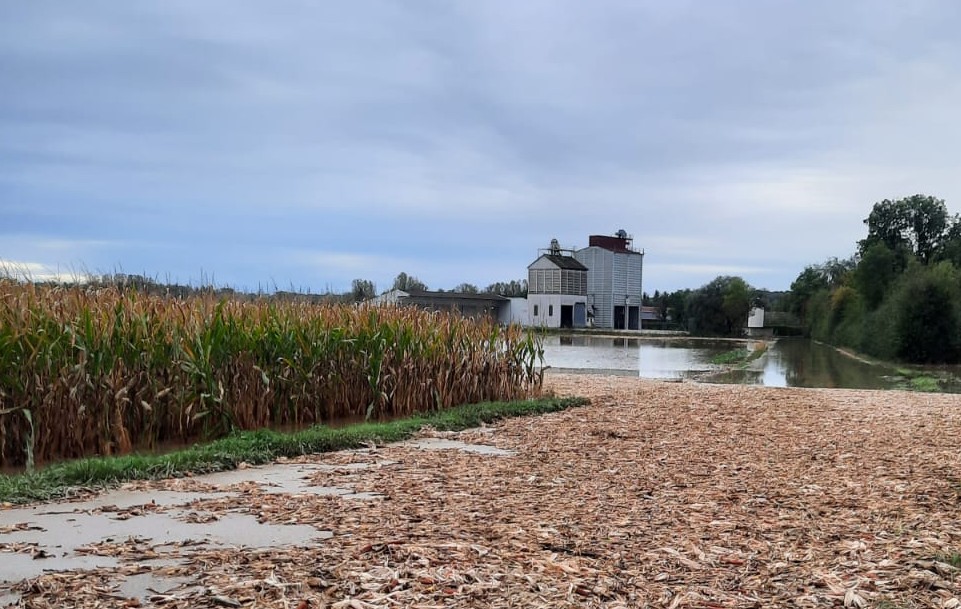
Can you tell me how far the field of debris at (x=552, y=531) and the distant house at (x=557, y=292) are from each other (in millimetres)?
61959

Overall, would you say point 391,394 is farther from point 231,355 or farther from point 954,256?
point 954,256

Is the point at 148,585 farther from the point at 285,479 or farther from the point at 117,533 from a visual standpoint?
the point at 285,479

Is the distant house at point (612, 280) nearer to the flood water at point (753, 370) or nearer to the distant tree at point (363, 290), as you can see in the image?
the flood water at point (753, 370)

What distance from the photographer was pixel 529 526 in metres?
5.33

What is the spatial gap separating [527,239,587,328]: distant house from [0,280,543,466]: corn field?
5833 centimetres

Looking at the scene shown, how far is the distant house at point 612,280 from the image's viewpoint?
242 ft

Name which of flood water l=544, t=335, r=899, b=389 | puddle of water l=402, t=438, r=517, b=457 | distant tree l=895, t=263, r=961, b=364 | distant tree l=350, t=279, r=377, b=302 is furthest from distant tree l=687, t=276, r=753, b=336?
puddle of water l=402, t=438, r=517, b=457

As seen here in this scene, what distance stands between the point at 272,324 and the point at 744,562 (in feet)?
23.9

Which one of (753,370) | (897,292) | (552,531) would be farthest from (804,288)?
(552,531)

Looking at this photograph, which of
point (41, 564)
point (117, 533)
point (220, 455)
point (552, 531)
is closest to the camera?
point (41, 564)

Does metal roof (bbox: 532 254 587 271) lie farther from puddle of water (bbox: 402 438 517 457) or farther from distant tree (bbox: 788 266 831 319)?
puddle of water (bbox: 402 438 517 457)

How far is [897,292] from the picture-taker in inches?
1527

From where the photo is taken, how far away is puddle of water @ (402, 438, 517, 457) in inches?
349

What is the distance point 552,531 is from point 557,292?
67.0 meters
